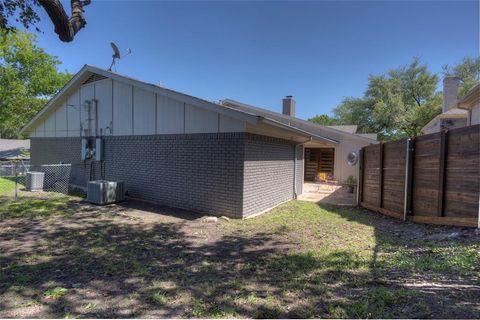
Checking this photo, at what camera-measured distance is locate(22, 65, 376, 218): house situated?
7.72m

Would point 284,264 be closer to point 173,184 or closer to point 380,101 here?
point 173,184

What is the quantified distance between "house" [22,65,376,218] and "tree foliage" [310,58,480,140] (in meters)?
24.5

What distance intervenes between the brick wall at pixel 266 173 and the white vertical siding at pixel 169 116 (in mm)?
2417

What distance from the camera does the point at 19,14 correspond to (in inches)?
237

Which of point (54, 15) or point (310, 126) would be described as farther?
point (310, 126)

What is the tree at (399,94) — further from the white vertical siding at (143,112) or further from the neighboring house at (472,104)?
the white vertical siding at (143,112)

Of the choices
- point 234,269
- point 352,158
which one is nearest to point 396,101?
point 352,158

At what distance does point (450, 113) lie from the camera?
57.3ft

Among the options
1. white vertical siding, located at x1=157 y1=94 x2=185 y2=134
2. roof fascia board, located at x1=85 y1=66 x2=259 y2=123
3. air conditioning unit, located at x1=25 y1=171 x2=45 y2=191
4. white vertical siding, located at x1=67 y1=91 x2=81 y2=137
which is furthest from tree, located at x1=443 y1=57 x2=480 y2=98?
air conditioning unit, located at x1=25 y1=171 x2=45 y2=191

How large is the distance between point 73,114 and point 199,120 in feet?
26.6

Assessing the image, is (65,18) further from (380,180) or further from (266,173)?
(380,180)

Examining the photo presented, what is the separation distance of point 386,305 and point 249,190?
16.8ft

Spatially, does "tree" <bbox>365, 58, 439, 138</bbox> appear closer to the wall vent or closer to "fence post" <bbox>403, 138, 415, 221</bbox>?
"fence post" <bbox>403, 138, 415, 221</bbox>

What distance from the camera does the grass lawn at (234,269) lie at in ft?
9.78
